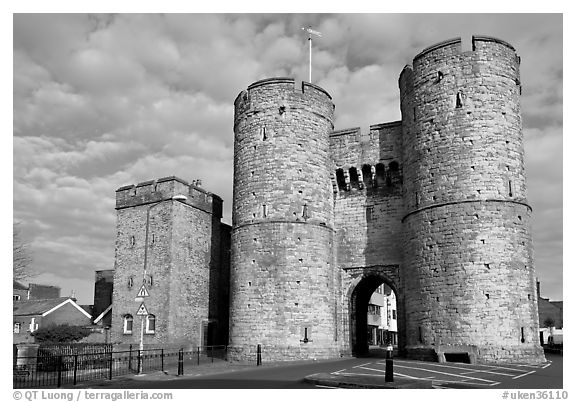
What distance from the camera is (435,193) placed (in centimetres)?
2383

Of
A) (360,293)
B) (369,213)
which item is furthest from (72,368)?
(369,213)

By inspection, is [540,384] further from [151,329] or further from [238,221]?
[151,329]

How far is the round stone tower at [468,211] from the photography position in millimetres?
21734

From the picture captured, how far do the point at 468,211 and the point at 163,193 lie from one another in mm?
15757

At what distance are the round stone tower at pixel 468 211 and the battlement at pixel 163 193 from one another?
39.5 feet

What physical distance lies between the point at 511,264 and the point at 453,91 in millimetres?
7596

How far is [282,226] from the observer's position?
2584 centimetres

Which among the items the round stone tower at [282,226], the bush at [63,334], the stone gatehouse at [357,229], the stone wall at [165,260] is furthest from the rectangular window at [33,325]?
the round stone tower at [282,226]

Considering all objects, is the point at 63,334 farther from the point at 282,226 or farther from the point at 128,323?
the point at 282,226

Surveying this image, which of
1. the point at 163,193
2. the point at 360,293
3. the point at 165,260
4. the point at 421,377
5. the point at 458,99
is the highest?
the point at 458,99

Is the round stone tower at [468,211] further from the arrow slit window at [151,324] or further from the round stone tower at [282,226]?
the arrow slit window at [151,324]

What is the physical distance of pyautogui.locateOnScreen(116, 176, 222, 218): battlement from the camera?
29984 millimetres
